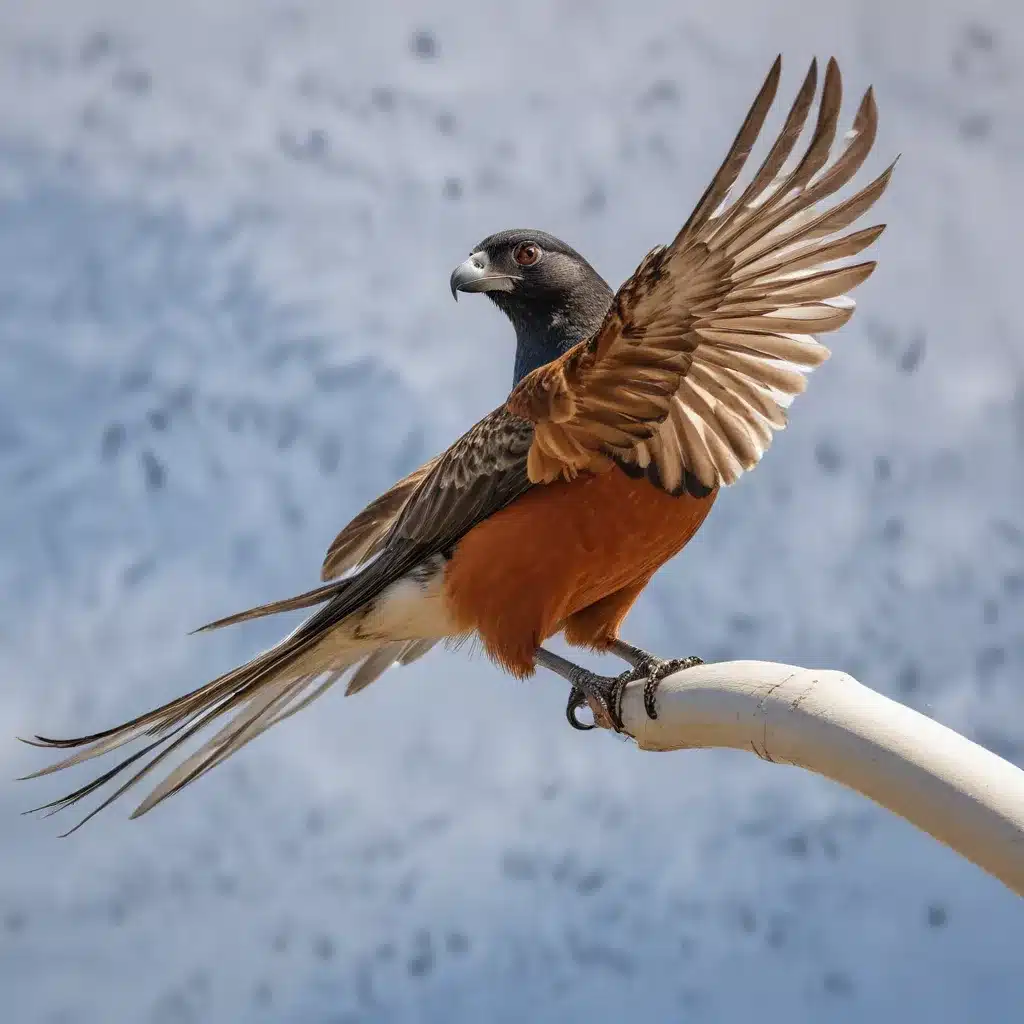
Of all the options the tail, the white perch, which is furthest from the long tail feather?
the white perch

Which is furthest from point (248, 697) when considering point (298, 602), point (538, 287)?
point (538, 287)

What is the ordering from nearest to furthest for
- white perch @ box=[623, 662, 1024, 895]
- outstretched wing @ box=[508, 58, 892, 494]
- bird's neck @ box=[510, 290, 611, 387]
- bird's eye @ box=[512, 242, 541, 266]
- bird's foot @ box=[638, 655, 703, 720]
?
white perch @ box=[623, 662, 1024, 895] → outstretched wing @ box=[508, 58, 892, 494] → bird's foot @ box=[638, 655, 703, 720] → bird's neck @ box=[510, 290, 611, 387] → bird's eye @ box=[512, 242, 541, 266]

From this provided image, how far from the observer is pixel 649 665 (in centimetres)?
487

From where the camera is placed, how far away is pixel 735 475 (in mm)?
4574

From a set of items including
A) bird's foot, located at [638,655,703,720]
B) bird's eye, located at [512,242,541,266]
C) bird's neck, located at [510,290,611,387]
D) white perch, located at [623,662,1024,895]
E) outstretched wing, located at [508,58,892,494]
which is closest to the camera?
white perch, located at [623,662,1024,895]

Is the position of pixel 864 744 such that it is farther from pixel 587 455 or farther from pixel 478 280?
pixel 478 280

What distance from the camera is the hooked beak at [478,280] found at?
596 centimetres

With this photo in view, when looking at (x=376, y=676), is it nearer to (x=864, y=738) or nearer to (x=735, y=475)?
(x=735, y=475)

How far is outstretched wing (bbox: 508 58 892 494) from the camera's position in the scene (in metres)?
3.41

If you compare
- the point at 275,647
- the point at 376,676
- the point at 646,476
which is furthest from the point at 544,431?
the point at 376,676

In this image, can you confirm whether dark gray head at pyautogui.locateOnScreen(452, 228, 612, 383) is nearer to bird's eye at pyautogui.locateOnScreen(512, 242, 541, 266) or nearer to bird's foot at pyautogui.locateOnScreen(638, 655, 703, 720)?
bird's eye at pyautogui.locateOnScreen(512, 242, 541, 266)

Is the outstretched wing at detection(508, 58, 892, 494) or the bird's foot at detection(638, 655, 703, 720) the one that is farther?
the bird's foot at detection(638, 655, 703, 720)

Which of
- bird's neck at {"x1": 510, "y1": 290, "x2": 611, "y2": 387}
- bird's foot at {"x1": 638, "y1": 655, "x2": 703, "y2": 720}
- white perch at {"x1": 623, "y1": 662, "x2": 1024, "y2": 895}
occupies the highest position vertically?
bird's neck at {"x1": 510, "y1": 290, "x2": 611, "y2": 387}

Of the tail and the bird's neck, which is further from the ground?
the bird's neck
